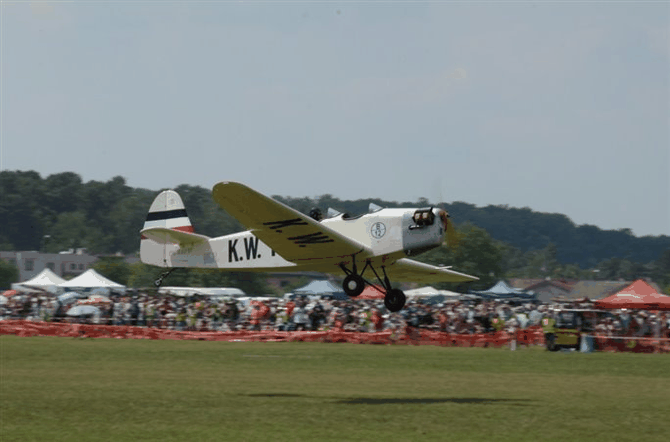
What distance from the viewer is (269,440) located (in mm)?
15312

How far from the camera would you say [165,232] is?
867 inches

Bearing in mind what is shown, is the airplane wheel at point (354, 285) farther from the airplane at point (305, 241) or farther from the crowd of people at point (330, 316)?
the crowd of people at point (330, 316)

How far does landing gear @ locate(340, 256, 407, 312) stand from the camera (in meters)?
20.8

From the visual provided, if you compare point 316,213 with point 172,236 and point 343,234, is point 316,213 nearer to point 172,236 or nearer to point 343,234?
point 343,234

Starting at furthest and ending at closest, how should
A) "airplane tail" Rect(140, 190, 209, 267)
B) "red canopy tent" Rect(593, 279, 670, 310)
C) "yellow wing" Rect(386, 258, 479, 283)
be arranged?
1. "red canopy tent" Rect(593, 279, 670, 310)
2. "yellow wing" Rect(386, 258, 479, 283)
3. "airplane tail" Rect(140, 190, 209, 267)

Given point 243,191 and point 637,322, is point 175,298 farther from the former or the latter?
point 243,191

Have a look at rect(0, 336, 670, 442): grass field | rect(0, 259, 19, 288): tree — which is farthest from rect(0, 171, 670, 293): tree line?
rect(0, 336, 670, 442): grass field

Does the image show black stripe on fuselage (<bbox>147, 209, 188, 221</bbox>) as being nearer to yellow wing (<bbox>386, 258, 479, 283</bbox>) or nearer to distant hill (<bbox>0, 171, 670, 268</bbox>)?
yellow wing (<bbox>386, 258, 479, 283</bbox>)

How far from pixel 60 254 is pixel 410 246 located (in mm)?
108320

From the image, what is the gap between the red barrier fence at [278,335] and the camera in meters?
Result: 37.6

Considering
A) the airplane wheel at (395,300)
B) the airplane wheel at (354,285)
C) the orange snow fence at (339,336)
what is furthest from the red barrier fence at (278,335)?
the airplane wheel at (354,285)

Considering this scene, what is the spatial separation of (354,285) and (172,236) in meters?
4.62

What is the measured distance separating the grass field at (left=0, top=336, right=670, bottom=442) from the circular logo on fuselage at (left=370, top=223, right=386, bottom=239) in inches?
144

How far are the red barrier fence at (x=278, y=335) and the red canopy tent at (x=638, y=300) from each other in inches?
126
